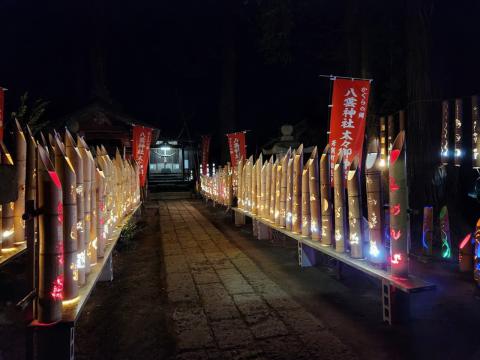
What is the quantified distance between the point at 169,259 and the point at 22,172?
184 inches

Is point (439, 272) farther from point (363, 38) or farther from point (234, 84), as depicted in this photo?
point (234, 84)

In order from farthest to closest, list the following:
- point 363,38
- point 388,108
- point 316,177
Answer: point 388,108 → point 363,38 → point 316,177

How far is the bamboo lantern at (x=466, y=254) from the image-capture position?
7.11 m

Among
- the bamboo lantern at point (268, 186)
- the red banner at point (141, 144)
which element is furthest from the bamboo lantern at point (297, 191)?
the red banner at point (141, 144)

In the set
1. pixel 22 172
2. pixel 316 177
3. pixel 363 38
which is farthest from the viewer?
pixel 363 38

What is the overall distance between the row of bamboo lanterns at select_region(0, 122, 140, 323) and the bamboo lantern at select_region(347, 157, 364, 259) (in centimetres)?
366

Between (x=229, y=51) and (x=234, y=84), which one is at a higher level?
(x=229, y=51)

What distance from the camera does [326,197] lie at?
6.50 m

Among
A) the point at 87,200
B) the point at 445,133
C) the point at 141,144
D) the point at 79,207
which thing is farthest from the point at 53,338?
the point at 141,144

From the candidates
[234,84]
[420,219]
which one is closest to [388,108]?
[420,219]

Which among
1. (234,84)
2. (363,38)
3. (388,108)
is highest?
(234,84)

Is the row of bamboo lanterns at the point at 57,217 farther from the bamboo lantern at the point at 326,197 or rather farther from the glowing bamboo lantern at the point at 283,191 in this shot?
the glowing bamboo lantern at the point at 283,191

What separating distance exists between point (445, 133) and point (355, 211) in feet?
16.4

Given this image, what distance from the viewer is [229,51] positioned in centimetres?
2578
